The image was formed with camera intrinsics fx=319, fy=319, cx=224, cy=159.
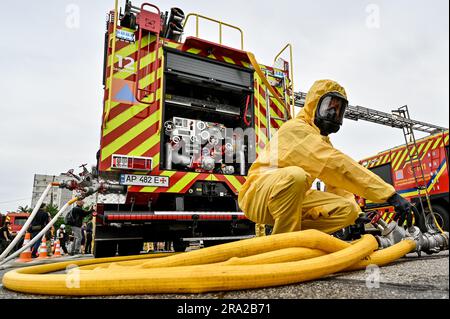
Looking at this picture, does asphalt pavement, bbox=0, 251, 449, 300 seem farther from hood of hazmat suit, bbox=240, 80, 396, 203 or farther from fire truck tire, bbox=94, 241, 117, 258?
fire truck tire, bbox=94, 241, 117, 258

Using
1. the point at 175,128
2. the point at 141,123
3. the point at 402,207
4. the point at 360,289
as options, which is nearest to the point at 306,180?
the point at 402,207

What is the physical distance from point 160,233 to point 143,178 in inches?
27.7

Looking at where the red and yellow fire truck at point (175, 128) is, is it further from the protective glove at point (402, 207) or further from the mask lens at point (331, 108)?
the protective glove at point (402, 207)

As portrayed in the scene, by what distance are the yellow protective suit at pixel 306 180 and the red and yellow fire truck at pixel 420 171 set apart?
3549mm

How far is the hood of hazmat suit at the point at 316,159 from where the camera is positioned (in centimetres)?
198

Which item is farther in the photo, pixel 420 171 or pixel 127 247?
pixel 420 171

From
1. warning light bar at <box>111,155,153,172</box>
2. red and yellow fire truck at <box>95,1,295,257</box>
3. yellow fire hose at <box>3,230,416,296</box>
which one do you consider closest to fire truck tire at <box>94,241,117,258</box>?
red and yellow fire truck at <box>95,1,295,257</box>

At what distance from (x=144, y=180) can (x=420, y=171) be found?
612 cm

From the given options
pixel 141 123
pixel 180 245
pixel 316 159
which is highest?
pixel 141 123

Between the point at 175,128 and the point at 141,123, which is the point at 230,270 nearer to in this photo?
the point at 141,123

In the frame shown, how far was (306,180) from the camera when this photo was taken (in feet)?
6.77

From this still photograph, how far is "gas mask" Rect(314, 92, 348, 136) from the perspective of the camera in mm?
2357

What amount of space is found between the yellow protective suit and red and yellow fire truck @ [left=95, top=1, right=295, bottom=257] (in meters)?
1.16

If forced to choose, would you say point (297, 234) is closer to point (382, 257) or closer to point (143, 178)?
point (382, 257)
